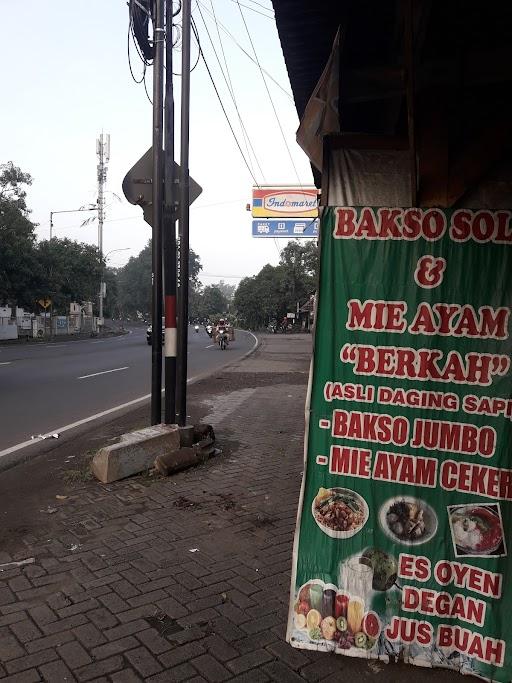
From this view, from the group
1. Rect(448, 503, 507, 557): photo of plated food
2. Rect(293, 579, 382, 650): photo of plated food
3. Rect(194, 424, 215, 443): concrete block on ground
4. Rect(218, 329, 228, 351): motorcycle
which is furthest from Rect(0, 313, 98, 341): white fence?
Rect(448, 503, 507, 557): photo of plated food

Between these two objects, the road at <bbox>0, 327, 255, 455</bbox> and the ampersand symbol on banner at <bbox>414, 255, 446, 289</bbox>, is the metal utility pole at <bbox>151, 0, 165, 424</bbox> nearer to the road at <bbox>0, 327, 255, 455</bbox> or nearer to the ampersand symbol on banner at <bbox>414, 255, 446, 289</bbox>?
the road at <bbox>0, 327, 255, 455</bbox>

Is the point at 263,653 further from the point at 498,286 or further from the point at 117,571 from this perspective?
the point at 498,286

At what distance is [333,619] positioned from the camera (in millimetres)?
2607

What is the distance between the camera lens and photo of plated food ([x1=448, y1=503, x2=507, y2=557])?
7.95 ft

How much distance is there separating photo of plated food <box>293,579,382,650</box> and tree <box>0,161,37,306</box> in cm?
2883

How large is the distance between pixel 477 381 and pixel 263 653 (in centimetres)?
159

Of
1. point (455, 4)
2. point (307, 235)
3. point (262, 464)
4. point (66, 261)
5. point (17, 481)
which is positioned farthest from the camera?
point (66, 261)

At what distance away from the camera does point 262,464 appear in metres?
5.88

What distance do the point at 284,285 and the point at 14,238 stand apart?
126ft

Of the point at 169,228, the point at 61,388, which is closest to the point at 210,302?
the point at 61,388

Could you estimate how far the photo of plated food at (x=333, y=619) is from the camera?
258cm

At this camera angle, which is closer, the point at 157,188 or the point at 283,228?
the point at 157,188

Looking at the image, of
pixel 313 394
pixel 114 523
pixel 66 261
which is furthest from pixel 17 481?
pixel 66 261

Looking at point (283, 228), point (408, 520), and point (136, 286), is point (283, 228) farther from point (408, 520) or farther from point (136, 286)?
point (136, 286)
